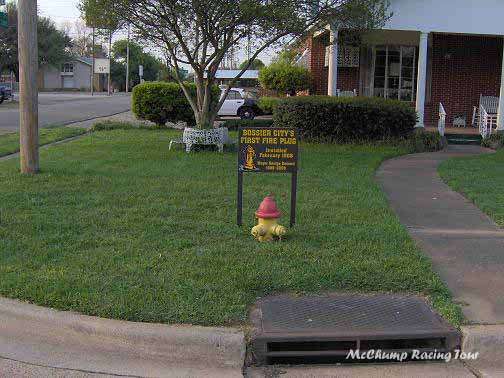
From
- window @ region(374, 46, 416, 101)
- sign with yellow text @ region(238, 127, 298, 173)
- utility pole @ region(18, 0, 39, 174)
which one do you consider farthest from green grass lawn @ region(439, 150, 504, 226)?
utility pole @ region(18, 0, 39, 174)

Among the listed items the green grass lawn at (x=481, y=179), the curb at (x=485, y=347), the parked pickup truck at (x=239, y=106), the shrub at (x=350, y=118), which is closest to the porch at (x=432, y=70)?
the shrub at (x=350, y=118)

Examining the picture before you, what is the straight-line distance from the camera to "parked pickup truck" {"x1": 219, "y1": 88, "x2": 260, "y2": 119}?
26.8 meters

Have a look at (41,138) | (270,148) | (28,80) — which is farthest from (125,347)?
(41,138)

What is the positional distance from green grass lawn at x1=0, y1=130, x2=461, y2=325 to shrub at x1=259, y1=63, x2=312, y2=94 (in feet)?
36.0

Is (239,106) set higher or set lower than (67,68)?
lower

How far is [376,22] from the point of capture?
14391 millimetres

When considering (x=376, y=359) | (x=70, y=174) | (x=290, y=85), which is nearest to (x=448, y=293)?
(x=376, y=359)

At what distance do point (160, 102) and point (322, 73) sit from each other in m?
5.81

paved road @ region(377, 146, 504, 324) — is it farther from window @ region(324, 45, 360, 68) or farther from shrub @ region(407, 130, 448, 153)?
window @ region(324, 45, 360, 68)

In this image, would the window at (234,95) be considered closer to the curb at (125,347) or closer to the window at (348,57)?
the window at (348,57)

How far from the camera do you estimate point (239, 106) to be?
26.8m

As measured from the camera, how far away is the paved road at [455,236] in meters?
4.93

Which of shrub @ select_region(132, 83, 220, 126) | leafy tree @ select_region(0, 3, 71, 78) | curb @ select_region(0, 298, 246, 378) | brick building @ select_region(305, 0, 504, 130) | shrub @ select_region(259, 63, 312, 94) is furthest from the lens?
leafy tree @ select_region(0, 3, 71, 78)

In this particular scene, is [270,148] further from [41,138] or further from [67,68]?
[67,68]
